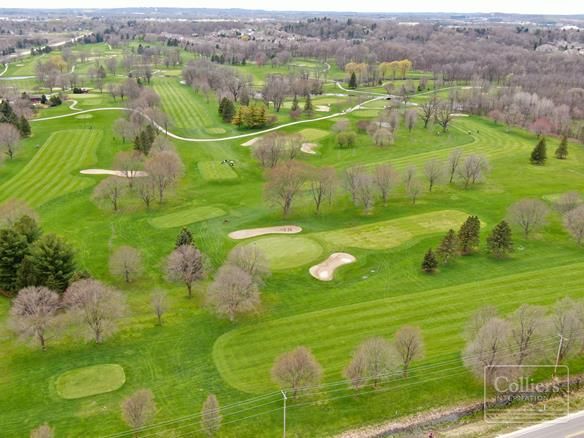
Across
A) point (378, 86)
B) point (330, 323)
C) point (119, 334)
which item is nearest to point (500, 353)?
point (330, 323)

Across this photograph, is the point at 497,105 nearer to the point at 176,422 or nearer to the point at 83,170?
the point at 83,170

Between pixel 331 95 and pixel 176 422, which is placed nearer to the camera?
pixel 176 422

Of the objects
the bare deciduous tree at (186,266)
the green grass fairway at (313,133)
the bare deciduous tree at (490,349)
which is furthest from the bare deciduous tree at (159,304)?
the green grass fairway at (313,133)

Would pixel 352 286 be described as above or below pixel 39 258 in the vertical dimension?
below

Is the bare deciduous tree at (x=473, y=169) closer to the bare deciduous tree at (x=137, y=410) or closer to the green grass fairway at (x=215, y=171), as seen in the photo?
the green grass fairway at (x=215, y=171)

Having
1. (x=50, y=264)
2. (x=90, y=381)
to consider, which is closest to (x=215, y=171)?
(x=50, y=264)

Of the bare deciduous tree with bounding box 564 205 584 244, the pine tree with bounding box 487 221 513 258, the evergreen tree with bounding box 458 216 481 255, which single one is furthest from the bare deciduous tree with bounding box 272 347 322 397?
the bare deciduous tree with bounding box 564 205 584 244
